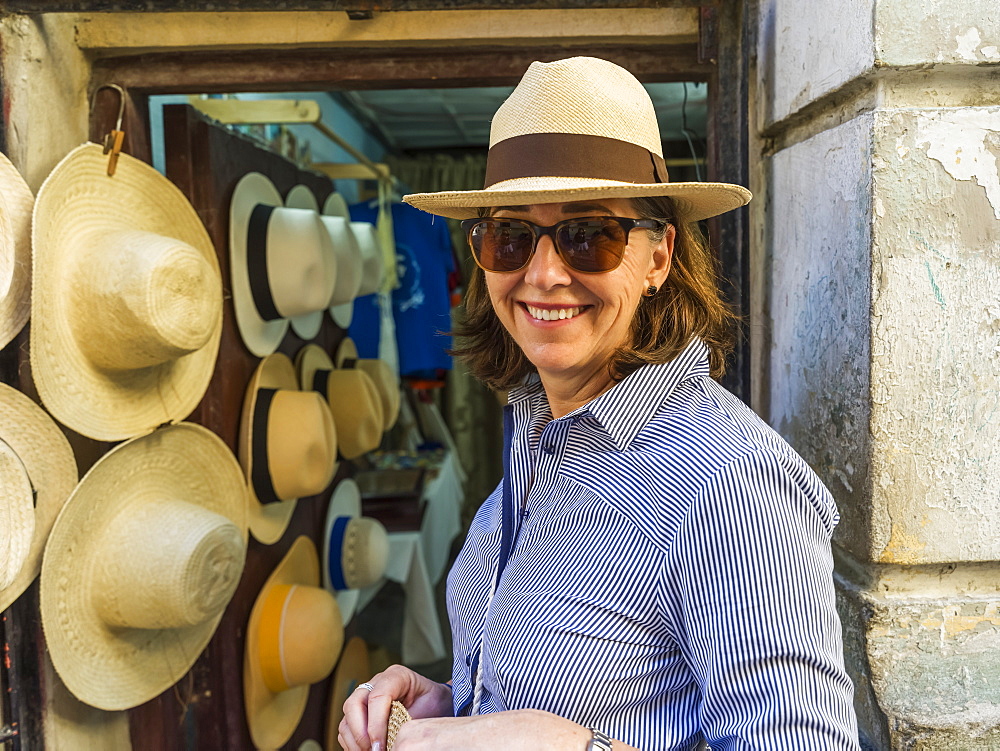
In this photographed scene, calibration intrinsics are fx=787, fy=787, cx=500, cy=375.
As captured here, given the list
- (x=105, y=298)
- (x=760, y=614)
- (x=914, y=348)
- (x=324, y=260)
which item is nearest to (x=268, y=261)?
(x=324, y=260)

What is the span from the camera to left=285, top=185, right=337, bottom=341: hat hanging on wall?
10.4ft

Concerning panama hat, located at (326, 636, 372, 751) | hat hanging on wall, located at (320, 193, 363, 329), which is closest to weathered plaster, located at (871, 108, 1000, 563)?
hat hanging on wall, located at (320, 193, 363, 329)

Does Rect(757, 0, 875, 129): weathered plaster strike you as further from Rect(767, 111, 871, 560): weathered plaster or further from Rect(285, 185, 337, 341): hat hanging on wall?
Rect(285, 185, 337, 341): hat hanging on wall

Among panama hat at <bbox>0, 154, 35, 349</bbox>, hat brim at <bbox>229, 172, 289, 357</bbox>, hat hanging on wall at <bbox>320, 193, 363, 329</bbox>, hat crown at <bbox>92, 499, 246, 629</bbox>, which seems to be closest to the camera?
panama hat at <bbox>0, 154, 35, 349</bbox>

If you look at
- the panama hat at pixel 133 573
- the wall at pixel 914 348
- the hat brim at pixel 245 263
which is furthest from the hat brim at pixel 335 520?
the wall at pixel 914 348

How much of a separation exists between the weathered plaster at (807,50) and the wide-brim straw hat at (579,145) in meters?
0.33

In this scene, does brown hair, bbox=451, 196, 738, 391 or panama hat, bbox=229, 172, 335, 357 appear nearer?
brown hair, bbox=451, 196, 738, 391

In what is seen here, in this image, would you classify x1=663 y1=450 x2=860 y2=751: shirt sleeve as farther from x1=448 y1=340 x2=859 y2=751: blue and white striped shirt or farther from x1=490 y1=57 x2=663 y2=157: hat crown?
x1=490 y1=57 x2=663 y2=157: hat crown

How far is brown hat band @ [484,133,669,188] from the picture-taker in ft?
3.93

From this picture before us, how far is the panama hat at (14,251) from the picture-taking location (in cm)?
163

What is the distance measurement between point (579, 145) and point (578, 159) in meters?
0.02

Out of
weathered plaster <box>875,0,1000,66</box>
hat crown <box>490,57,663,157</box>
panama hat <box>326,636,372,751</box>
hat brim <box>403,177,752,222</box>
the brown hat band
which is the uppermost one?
weathered plaster <box>875,0,1000,66</box>

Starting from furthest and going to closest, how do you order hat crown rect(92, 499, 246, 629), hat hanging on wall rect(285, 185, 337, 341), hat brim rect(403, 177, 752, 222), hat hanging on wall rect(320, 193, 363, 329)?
1. hat hanging on wall rect(320, 193, 363, 329)
2. hat hanging on wall rect(285, 185, 337, 341)
3. hat crown rect(92, 499, 246, 629)
4. hat brim rect(403, 177, 752, 222)

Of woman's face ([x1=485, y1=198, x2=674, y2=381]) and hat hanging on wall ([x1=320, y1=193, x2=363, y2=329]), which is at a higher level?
hat hanging on wall ([x1=320, y1=193, x2=363, y2=329])
